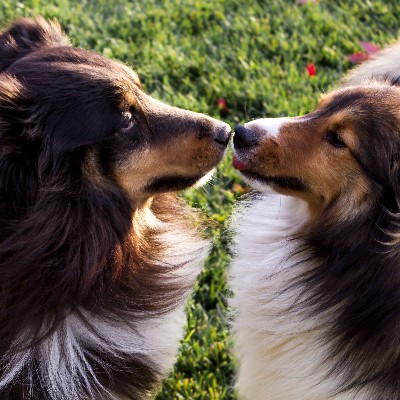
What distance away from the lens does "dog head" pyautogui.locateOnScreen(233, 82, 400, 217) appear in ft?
9.09

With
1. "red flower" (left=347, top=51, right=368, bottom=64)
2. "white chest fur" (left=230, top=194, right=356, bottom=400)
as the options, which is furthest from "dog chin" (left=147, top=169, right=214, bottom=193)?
"red flower" (left=347, top=51, right=368, bottom=64)

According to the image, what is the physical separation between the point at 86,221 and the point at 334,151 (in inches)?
43.4

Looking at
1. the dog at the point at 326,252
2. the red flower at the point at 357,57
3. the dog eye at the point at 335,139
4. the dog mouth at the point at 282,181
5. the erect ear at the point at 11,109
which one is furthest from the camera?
the red flower at the point at 357,57

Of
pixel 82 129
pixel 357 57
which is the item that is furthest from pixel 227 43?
pixel 82 129

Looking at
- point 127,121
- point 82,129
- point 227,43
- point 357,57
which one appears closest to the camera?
point 82,129

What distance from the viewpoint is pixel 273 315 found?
3.14 meters

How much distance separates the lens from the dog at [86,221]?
2488 mm

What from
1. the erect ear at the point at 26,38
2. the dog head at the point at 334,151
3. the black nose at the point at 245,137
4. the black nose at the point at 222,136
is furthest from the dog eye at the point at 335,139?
the erect ear at the point at 26,38

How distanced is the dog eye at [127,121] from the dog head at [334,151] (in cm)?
52

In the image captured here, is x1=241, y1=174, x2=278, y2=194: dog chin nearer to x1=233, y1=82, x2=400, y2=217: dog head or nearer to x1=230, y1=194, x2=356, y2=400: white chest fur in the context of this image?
x1=233, y1=82, x2=400, y2=217: dog head

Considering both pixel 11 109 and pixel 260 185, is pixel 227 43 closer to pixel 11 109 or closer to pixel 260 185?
pixel 260 185

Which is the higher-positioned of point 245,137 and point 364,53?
point 245,137

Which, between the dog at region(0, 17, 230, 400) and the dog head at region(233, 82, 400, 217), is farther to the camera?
the dog head at region(233, 82, 400, 217)

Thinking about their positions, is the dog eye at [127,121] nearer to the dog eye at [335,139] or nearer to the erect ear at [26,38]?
the erect ear at [26,38]
